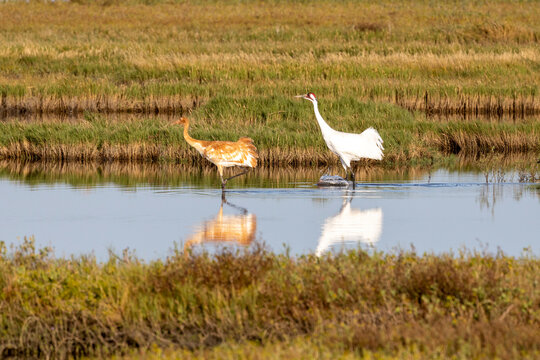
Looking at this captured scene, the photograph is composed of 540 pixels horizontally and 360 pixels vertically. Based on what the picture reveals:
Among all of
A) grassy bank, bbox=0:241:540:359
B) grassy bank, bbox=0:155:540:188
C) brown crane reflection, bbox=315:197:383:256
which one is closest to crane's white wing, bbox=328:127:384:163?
grassy bank, bbox=0:155:540:188

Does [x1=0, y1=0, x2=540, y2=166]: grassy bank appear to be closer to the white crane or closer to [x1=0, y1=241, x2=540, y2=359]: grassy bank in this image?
the white crane

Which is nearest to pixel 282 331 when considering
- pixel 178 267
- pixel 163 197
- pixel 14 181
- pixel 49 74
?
pixel 178 267

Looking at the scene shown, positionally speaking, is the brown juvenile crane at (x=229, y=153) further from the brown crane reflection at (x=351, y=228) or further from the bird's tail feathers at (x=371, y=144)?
the bird's tail feathers at (x=371, y=144)

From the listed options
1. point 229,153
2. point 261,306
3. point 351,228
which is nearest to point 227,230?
point 351,228

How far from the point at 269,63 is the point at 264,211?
20.8m

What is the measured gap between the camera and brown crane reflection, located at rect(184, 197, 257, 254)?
11.0 m

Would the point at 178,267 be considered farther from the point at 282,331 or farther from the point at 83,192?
the point at 83,192

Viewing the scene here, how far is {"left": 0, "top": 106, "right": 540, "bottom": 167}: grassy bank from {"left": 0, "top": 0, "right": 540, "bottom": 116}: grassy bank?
255cm

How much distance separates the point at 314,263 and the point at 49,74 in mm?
27523

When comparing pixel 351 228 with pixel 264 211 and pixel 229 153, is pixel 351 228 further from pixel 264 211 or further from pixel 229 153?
pixel 229 153

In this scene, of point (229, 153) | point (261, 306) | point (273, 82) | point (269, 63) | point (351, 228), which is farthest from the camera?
point (269, 63)

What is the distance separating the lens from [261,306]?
7.20 m

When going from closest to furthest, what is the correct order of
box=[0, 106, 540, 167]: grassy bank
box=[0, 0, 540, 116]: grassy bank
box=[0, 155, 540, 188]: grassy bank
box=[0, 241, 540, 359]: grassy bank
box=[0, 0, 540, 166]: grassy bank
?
1. box=[0, 241, 540, 359]: grassy bank
2. box=[0, 155, 540, 188]: grassy bank
3. box=[0, 106, 540, 167]: grassy bank
4. box=[0, 0, 540, 166]: grassy bank
5. box=[0, 0, 540, 116]: grassy bank

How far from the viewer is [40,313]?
722cm
